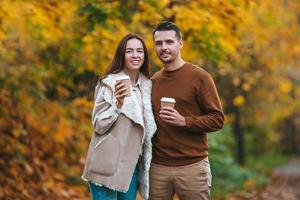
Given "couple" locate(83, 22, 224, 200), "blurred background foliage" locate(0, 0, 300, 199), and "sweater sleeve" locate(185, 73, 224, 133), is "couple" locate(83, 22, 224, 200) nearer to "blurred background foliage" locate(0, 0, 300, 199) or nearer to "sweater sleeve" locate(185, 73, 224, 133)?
"sweater sleeve" locate(185, 73, 224, 133)

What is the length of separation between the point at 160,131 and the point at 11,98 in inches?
183

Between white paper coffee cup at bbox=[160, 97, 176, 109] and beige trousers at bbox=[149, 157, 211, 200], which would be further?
beige trousers at bbox=[149, 157, 211, 200]

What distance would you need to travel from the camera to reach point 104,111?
178 inches

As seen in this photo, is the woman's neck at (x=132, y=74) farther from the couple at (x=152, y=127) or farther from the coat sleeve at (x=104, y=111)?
the coat sleeve at (x=104, y=111)

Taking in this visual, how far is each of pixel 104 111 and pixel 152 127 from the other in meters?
0.43

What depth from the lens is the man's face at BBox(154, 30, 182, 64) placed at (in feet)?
15.4

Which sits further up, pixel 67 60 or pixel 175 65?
pixel 67 60

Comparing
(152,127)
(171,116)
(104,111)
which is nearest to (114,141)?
(104,111)

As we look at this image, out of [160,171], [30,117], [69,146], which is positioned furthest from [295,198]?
[160,171]

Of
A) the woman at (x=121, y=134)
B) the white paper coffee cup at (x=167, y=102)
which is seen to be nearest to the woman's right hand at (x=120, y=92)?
the woman at (x=121, y=134)

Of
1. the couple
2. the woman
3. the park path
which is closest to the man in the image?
the couple

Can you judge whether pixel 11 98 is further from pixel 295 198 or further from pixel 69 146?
pixel 295 198

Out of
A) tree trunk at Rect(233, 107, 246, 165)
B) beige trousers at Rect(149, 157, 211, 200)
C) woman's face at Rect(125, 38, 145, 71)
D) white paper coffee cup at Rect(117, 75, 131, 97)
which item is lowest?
tree trunk at Rect(233, 107, 246, 165)

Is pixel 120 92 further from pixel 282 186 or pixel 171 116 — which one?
pixel 282 186
